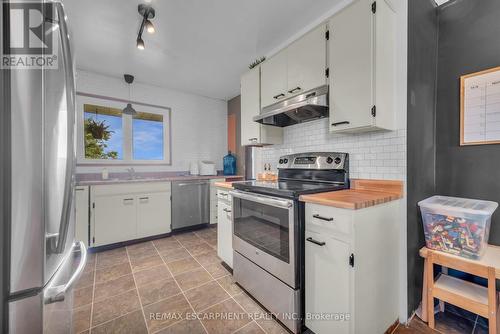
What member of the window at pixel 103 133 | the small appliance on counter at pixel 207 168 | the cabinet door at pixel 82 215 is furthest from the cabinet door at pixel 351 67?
the window at pixel 103 133

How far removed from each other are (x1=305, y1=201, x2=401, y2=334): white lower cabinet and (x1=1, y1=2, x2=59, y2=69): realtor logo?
4.57 feet

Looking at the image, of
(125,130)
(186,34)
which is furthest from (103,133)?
(186,34)

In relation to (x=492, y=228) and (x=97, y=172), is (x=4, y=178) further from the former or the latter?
(x=97, y=172)

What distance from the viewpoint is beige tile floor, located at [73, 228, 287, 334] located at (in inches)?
59.6

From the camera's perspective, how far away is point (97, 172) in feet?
10.8

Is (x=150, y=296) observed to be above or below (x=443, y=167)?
below

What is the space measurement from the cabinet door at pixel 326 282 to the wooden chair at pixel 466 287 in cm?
75

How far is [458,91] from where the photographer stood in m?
1.68

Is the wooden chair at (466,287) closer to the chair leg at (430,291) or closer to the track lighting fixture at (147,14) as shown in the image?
the chair leg at (430,291)

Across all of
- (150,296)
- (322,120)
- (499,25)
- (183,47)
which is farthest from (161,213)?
(499,25)

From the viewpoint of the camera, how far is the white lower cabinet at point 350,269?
3.88ft

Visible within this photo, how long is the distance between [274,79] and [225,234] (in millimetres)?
1733

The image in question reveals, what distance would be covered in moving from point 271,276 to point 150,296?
1123mm

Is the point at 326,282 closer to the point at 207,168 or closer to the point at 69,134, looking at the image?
the point at 69,134
